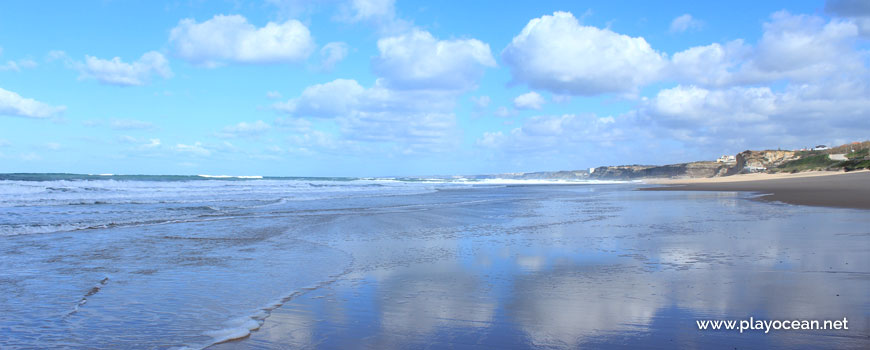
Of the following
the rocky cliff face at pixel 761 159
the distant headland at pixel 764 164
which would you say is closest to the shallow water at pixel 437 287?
the distant headland at pixel 764 164

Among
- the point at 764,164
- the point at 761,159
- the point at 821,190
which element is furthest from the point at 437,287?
the point at 761,159

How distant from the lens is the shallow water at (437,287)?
3676mm

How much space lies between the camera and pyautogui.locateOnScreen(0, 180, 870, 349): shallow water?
3676 mm

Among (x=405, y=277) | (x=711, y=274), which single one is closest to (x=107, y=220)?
(x=405, y=277)

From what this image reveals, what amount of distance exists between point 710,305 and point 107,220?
46.7 feet

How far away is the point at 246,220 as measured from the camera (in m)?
13.8

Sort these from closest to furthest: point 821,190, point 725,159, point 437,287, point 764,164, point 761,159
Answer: point 437,287
point 821,190
point 764,164
point 761,159
point 725,159

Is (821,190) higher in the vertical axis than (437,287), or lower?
higher

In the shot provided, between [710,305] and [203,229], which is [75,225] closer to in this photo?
[203,229]

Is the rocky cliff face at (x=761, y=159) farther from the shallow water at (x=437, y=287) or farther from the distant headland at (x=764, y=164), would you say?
the shallow water at (x=437, y=287)

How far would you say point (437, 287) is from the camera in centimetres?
531

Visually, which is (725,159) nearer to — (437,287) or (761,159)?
(761,159)

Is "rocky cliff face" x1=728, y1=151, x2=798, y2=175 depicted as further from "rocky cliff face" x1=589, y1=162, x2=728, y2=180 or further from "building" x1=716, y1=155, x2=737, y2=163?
"building" x1=716, y1=155, x2=737, y2=163

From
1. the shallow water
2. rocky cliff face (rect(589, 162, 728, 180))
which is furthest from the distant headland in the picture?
the shallow water
